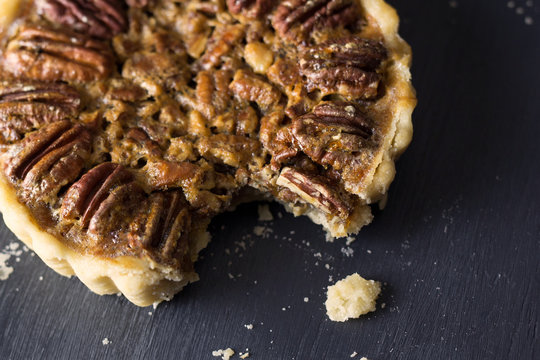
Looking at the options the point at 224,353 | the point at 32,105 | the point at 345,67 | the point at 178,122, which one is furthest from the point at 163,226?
the point at 345,67

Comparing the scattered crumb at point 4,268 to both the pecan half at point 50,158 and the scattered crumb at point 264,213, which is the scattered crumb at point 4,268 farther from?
the scattered crumb at point 264,213

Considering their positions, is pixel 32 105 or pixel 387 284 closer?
pixel 32 105

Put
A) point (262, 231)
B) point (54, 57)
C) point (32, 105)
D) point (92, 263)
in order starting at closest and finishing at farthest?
point (92, 263) < point (32, 105) < point (54, 57) < point (262, 231)

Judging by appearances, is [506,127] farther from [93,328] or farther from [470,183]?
[93,328]

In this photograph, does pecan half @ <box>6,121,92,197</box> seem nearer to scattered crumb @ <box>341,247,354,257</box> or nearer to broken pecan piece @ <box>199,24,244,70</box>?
broken pecan piece @ <box>199,24,244,70</box>

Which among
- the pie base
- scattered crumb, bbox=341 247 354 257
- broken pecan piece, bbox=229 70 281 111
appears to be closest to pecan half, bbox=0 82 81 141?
the pie base

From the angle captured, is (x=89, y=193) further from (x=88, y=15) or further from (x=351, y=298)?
(x=351, y=298)
